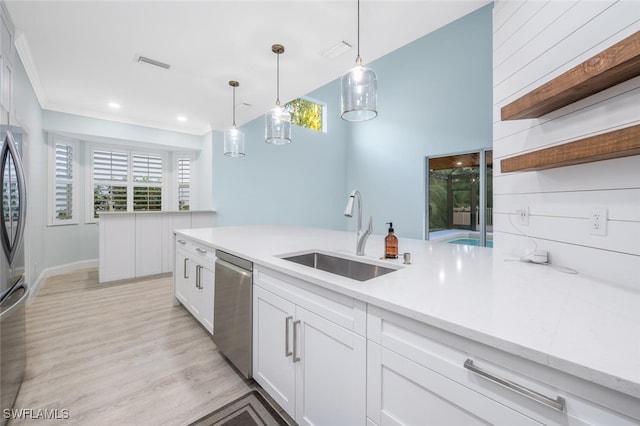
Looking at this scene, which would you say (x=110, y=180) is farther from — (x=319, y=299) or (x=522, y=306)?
(x=522, y=306)

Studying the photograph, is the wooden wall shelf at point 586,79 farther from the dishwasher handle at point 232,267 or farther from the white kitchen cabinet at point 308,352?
the dishwasher handle at point 232,267

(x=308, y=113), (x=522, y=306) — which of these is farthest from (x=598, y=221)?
(x=308, y=113)

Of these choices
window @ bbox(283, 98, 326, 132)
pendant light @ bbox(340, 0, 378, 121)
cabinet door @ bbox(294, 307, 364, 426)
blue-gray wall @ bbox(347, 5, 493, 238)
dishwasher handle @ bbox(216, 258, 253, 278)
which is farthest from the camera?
window @ bbox(283, 98, 326, 132)

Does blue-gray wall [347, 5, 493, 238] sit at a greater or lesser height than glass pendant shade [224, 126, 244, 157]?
greater

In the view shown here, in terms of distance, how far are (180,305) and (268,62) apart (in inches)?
110

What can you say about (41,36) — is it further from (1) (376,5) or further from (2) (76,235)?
(2) (76,235)

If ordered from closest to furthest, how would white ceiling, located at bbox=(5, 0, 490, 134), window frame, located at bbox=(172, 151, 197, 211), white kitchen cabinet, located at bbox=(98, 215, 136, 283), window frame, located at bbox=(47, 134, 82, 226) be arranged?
white ceiling, located at bbox=(5, 0, 490, 134) < white kitchen cabinet, located at bbox=(98, 215, 136, 283) < window frame, located at bbox=(47, 134, 82, 226) < window frame, located at bbox=(172, 151, 197, 211)

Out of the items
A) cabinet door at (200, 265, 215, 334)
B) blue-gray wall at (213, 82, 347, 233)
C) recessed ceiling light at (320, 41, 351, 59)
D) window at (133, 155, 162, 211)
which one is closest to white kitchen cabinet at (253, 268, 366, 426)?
cabinet door at (200, 265, 215, 334)

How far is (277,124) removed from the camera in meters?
2.70

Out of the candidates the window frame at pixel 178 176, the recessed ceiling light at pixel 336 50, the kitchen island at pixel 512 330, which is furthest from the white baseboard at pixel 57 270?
the recessed ceiling light at pixel 336 50

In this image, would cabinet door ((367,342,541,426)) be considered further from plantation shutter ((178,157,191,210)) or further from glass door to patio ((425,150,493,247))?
plantation shutter ((178,157,191,210))

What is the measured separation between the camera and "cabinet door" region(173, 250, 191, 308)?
8.79 ft

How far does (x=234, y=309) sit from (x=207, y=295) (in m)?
0.55

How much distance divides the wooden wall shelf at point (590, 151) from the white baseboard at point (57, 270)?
4847 millimetres
